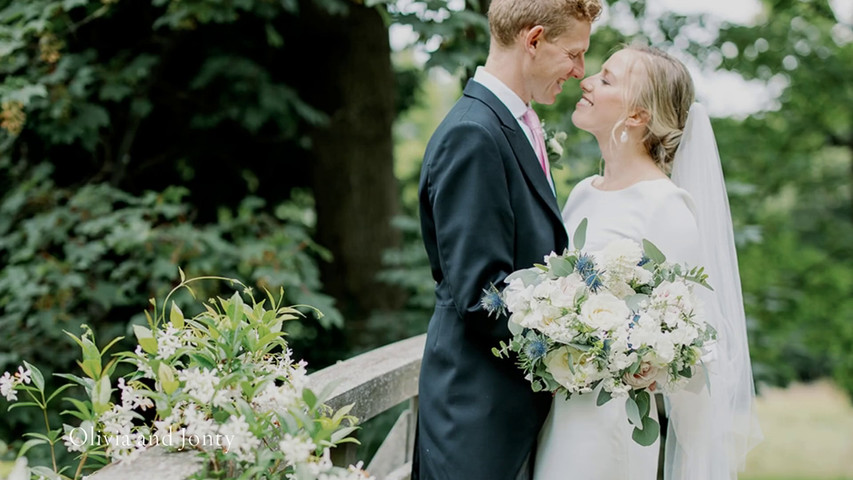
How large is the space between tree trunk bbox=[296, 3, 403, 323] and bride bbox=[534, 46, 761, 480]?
3396 mm

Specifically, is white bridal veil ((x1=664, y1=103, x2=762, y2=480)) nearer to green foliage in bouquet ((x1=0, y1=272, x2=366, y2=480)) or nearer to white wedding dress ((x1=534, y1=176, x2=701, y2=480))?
Answer: white wedding dress ((x1=534, y1=176, x2=701, y2=480))

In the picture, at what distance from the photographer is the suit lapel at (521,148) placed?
7.60ft

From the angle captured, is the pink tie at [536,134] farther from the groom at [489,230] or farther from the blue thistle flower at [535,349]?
the blue thistle flower at [535,349]

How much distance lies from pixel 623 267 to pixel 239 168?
13.6ft

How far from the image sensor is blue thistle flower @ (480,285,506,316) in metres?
2.11

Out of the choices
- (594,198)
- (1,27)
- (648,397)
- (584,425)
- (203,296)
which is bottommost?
(203,296)

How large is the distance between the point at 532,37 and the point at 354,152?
3.95m

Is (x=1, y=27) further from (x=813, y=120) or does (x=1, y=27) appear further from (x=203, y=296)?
(x=813, y=120)

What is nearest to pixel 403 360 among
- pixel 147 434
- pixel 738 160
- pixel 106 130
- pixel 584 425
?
pixel 584 425

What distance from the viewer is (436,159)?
87.9 inches

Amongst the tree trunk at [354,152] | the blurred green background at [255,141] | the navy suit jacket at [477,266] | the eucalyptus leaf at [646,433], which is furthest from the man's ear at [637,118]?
the tree trunk at [354,152]

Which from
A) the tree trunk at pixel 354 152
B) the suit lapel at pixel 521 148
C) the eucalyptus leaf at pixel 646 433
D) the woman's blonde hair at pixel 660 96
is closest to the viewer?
the eucalyptus leaf at pixel 646 433

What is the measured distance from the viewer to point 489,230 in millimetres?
2145

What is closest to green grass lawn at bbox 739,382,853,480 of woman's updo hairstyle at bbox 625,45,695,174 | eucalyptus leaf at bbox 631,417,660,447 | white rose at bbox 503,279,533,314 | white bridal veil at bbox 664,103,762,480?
white bridal veil at bbox 664,103,762,480
